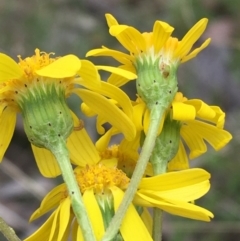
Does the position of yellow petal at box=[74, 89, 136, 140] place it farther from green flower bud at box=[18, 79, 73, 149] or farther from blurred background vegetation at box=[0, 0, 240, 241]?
blurred background vegetation at box=[0, 0, 240, 241]

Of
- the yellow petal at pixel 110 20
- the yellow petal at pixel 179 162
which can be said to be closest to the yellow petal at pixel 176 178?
the yellow petal at pixel 179 162

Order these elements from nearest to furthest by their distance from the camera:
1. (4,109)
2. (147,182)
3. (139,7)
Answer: (147,182)
(4,109)
(139,7)

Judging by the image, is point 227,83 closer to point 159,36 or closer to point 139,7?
point 139,7

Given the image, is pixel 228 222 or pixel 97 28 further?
pixel 97 28

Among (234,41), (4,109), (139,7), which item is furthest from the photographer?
(139,7)

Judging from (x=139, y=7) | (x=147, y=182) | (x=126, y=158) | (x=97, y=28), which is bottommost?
(x=147, y=182)

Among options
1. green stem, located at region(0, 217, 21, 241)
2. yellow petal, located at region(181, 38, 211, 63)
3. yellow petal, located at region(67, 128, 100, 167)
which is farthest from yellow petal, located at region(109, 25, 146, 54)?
green stem, located at region(0, 217, 21, 241)

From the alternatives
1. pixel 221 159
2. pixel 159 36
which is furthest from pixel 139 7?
pixel 159 36
